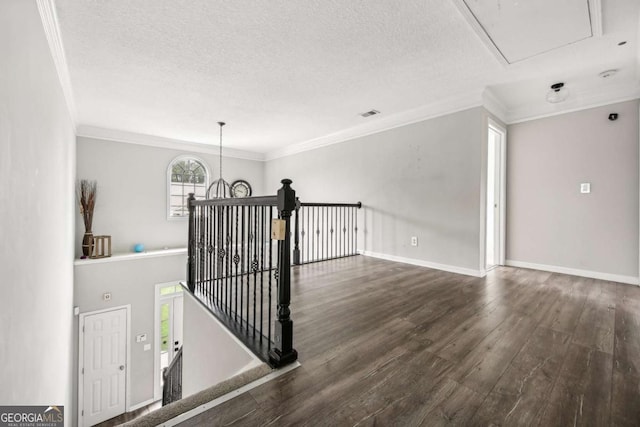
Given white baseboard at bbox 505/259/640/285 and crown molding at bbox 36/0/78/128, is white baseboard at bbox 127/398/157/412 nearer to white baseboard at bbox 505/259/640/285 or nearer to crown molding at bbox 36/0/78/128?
crown molding at bbox 36/0/78/128

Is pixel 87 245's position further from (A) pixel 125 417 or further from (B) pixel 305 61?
(B) pixel 305 61

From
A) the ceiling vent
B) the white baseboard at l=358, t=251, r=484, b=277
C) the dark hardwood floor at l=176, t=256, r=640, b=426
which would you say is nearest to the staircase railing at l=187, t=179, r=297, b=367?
the dark hardwood floor at l=176, t=256, r=640, b=426

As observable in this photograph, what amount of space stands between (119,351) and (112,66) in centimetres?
481

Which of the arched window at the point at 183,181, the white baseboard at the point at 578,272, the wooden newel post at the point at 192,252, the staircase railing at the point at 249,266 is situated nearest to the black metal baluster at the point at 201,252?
the staircase railing at the point at 249,266

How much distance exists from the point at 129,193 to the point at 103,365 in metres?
3.17

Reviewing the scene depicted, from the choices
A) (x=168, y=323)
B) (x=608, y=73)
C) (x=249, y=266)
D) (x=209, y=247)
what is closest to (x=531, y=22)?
(x=608, y=73)

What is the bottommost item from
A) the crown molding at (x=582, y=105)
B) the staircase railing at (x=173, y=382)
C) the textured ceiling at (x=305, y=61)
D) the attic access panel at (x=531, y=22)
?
the staircase railing at (x=173, y=382)

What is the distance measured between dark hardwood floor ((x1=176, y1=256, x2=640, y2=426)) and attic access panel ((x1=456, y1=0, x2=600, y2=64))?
2352mm

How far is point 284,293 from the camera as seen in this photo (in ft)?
5.31

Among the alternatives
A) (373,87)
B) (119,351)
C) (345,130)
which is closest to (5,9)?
(373,87)

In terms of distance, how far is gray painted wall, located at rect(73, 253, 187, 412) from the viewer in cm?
449

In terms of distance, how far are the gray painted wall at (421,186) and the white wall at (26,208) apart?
3967 millimetres

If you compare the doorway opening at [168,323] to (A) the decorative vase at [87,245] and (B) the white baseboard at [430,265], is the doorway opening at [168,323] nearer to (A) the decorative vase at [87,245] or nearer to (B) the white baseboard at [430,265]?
(A) the decorative vase at [87,245]

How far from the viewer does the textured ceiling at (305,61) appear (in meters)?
2.02
